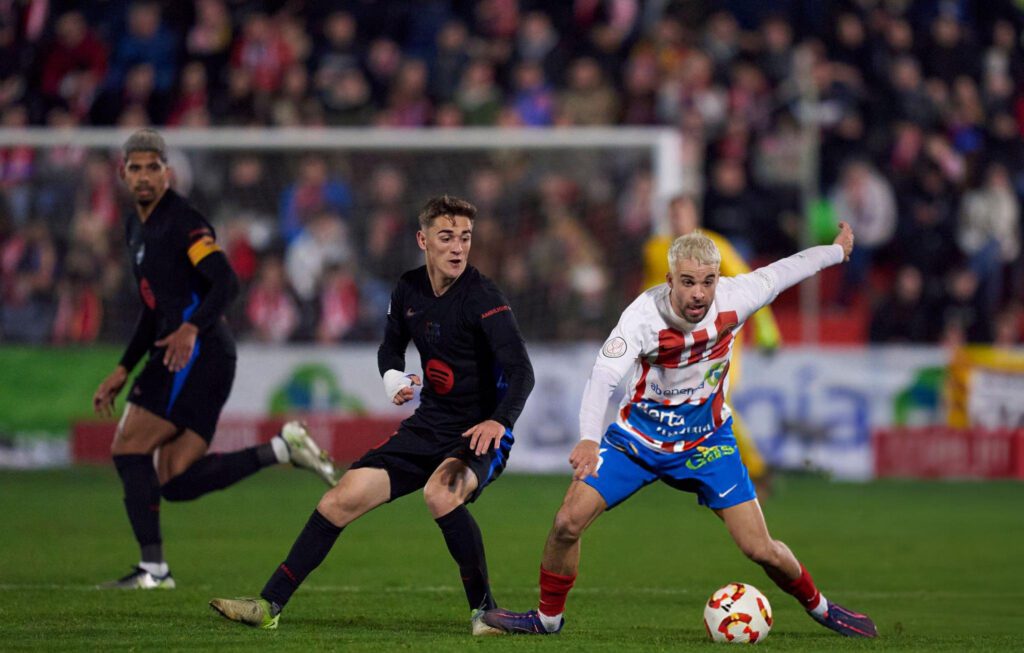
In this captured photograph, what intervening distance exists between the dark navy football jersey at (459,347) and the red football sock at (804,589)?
147 centimetres

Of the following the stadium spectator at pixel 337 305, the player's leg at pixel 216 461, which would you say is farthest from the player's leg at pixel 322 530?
the stadium spectator at pixel 337 305

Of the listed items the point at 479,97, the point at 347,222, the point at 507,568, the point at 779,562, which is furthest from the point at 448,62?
the point at 779,562

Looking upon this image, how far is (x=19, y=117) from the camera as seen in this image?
1811 cm

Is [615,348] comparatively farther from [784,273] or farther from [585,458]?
[784,273]

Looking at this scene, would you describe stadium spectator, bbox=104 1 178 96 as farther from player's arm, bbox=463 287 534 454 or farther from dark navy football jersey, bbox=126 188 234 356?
player's arm, bbox=463 287 534 454

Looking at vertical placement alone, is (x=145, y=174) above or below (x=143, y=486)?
above

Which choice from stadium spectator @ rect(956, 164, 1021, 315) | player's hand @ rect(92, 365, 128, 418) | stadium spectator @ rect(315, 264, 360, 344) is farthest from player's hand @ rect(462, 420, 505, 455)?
stadium spectator @ rect(956, 164, 1021, 315)

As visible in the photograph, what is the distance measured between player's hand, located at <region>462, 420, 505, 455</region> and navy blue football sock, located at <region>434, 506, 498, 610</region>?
17.4 inches

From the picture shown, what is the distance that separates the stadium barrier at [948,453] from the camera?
16.5m

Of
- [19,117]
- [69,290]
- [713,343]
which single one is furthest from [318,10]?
[713,343]

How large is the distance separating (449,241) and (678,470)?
139cm

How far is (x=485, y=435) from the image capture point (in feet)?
→ 21.8

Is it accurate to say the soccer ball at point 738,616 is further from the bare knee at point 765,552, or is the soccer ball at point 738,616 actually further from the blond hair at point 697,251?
the blond hair at point 697,251

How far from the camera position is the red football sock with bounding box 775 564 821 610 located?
704 centimetres
